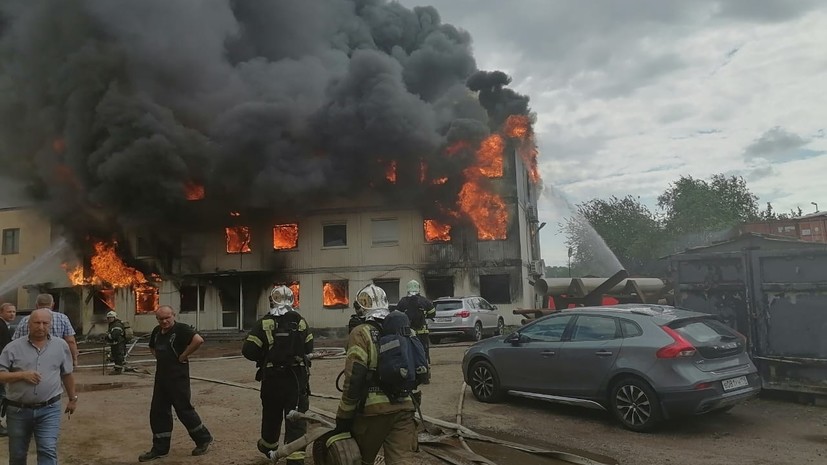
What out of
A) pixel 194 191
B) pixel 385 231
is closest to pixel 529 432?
pixel 385 231

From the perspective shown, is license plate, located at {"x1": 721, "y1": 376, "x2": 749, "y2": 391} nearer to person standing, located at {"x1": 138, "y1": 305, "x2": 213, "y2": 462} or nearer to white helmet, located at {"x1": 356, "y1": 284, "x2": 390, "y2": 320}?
white helmet, located at {"x1": 356, "y1": 284, "x2": 390, "y2": 320}

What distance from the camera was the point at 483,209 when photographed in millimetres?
23844

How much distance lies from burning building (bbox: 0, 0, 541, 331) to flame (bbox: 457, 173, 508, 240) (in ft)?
0.23

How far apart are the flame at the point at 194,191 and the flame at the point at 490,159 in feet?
44.1

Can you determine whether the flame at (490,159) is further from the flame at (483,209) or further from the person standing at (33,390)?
the person standing at (33,390)

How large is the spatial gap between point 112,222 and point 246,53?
12805 millimetres

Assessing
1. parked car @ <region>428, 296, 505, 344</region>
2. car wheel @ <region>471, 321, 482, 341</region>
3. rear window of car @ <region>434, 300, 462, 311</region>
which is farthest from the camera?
car wheel @ <region>471, 321, 482, 341</region>

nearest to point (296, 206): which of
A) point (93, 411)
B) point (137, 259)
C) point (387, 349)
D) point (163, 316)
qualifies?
point (137, 259)

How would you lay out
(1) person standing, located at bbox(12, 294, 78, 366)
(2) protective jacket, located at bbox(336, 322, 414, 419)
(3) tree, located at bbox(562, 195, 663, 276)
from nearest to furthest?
(2) protective jacket, located at bbox(336, 322, 414, 419)
(1) person standing, located at bbox(12, 294, 78, 366)
(3) tree, located at bbox(562, 195, 663, 276)

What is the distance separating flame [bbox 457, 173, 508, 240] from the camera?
2359 centimetres

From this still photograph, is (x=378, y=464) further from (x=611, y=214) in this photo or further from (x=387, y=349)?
(x=611, y=214)

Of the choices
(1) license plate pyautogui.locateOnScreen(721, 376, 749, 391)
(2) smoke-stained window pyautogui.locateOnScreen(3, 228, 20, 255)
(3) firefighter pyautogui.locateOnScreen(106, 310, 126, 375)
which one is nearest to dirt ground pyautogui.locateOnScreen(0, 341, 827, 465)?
(1) license plate pyautogui.locateOnScreen(721, 376, 749, 391)

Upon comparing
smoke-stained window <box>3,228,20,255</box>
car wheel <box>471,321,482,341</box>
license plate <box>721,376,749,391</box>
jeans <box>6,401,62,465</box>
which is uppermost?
smoke-stained window <box>3,228,20,255</box>

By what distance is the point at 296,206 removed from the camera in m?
25.1
